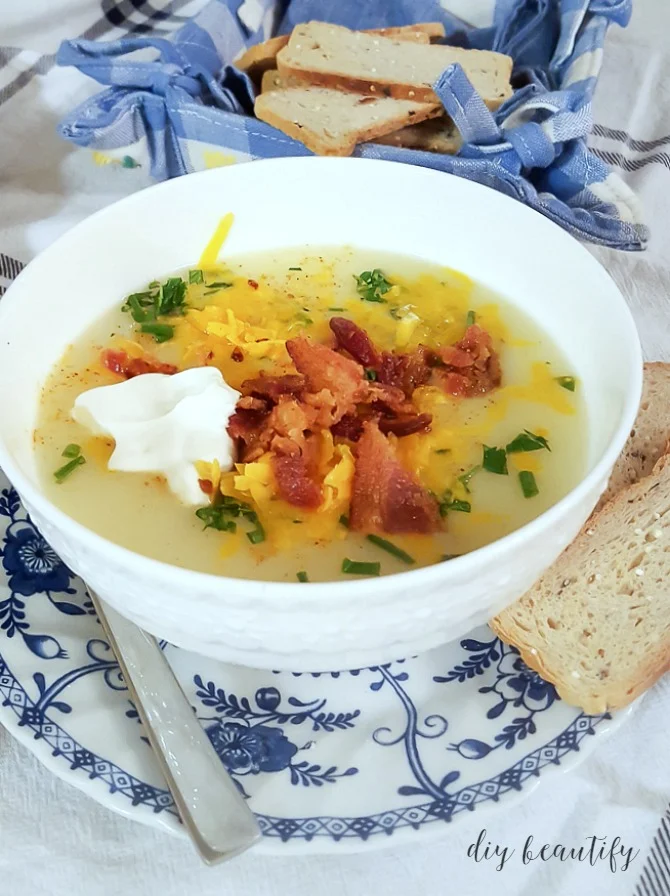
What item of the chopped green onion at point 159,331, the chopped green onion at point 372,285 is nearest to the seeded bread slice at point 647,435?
the chopped green onion at point 372,285

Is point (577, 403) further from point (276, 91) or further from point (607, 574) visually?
point (276, 91)

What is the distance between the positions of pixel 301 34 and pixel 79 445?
2.12 m

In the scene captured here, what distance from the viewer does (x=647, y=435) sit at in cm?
221

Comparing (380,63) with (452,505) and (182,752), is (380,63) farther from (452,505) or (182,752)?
(182,752)

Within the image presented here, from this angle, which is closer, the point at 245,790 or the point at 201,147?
the point at 245,790

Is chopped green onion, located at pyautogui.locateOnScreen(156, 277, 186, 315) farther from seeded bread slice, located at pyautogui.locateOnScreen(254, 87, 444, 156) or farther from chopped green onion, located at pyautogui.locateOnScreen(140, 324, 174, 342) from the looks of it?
seeded bread slice, located at pyautogui.locateOnScreen(254, 87, 444, 156)

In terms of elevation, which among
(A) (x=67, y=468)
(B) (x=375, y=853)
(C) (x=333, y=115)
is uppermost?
(C) (x=333, y=115)

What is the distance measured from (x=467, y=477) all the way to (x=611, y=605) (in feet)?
1.36

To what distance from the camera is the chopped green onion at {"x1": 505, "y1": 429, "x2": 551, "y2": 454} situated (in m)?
1.77

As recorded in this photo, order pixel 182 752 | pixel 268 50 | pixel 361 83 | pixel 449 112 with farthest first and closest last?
pixel 268 50, pixel 361 83, pixel 449 112, pixel 182 752

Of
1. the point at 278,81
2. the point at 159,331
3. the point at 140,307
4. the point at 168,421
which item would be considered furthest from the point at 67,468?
the point at 278,81

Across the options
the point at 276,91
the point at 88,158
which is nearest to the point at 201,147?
the point at 276,91

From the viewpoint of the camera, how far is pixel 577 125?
2730 mm

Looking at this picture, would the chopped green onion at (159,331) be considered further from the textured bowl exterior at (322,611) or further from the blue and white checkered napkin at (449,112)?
the blue and white checkered napkin at (449,112)
